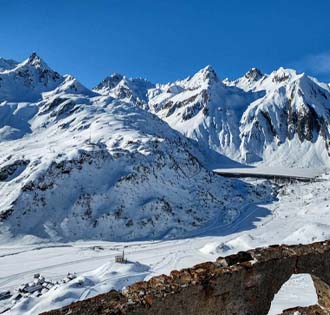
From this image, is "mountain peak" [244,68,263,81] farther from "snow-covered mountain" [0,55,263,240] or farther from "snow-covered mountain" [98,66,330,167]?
"snow-covered mountain" [0,55,263,240]

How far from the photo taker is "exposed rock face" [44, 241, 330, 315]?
7763 mm

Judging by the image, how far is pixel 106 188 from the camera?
189 ft

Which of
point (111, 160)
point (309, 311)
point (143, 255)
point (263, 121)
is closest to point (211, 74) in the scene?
point (263, 121)

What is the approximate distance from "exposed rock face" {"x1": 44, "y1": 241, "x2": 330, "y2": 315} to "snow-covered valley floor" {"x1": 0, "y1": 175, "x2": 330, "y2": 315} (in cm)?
491

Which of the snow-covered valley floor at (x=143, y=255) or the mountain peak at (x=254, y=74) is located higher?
the mountain peak at (x=254, y=74)

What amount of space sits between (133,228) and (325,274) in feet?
142

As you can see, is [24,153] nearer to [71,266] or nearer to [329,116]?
[71,266]

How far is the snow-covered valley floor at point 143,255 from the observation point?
26.6 m

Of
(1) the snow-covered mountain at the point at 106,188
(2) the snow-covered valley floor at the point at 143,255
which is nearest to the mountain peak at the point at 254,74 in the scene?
(1) the snow-covered mountain at the point at 106,188

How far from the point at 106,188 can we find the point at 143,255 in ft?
55.0

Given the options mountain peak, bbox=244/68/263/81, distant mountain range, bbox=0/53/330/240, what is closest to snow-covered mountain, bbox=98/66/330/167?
distant mountain range, bbox=0/53/330/240

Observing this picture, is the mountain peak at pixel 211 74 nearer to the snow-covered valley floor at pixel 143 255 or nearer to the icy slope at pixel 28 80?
the icy slope at pixel 28 80

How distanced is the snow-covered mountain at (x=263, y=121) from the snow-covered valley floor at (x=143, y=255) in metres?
63.3

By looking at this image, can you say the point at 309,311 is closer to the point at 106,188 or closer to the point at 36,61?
the point at 106,188
